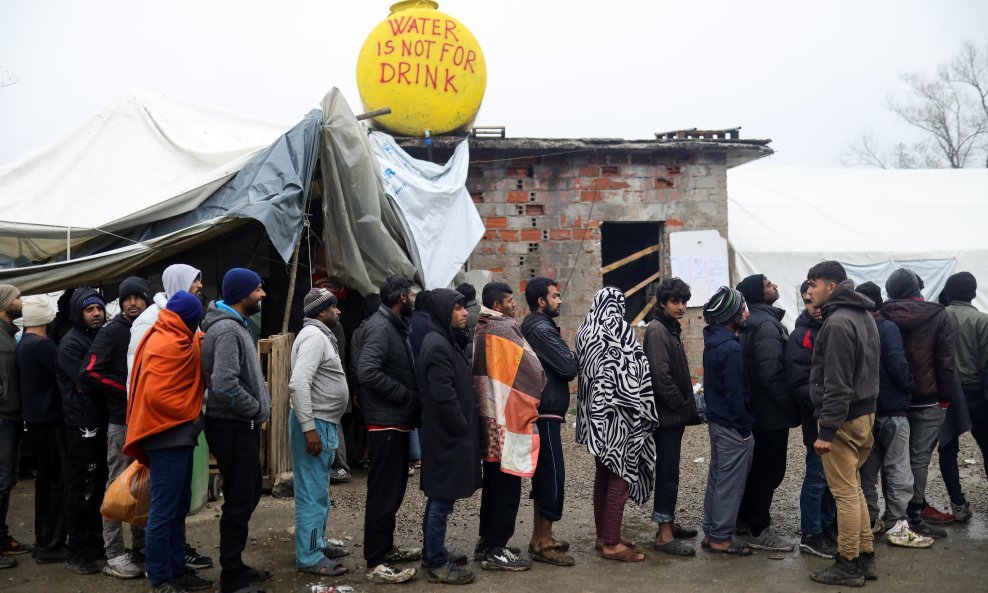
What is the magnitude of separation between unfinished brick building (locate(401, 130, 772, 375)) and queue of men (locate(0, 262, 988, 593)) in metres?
5.57

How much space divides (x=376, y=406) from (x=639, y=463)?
1.86 metres

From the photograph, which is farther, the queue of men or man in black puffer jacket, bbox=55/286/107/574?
man in black puffer jacket, bbox=55/286/107/574

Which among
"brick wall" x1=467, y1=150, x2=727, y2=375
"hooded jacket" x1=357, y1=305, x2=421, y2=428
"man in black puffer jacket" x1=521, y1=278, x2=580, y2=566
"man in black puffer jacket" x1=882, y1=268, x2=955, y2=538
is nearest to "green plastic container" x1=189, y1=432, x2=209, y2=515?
"hooded jacket" x1=357, y1=305, x2=421, y2=428

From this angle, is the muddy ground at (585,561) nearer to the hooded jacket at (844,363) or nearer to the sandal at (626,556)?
the sandal at (626,556)

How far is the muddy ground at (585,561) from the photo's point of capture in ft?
16.3

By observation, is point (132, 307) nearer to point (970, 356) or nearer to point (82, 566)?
point (82, 566)

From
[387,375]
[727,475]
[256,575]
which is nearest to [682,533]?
[727,475]

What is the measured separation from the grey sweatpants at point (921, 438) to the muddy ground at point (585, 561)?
1.32 feet

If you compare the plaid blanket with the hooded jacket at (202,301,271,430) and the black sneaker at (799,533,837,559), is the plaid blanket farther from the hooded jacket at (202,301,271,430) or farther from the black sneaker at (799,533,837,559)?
the black sneaker at (799,533,837,559)

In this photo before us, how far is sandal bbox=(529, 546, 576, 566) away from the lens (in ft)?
17.5

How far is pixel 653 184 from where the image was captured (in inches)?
455

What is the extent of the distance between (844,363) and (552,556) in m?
2.18

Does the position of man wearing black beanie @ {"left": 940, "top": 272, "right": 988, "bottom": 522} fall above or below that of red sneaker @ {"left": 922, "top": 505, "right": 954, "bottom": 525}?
above

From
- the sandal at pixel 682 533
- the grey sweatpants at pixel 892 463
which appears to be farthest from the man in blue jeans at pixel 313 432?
the grey sweatpants at pixel 892 463
